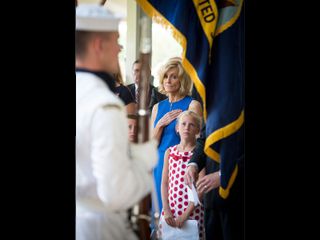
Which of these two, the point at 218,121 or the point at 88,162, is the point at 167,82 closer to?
the point at 218,121

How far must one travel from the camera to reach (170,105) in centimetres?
238

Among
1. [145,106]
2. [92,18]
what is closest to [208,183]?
[145,106]

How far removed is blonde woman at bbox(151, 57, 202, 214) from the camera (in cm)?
235

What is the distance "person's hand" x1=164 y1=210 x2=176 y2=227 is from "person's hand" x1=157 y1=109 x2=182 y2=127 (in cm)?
38

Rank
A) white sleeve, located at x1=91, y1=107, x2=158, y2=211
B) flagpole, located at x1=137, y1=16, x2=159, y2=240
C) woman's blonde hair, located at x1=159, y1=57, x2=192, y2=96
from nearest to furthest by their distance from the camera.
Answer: white sleeve, located at x1=91, y1=107, x2=158, y2=211
flagpole, located at x1=137, y1=16, x2=159, y2=240
woman's blonde hair, located at x1=159, y1=57, x2=192, y2=96

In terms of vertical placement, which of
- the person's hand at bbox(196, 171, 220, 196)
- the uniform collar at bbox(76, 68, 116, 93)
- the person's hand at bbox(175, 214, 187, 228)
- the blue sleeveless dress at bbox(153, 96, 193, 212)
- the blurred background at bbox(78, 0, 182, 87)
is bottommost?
the person's hand at bbox(175, 214, 187, 228)

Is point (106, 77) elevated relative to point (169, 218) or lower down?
elevated

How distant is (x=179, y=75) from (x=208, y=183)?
49 cm

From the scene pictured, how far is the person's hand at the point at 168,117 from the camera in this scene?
2.36 metres

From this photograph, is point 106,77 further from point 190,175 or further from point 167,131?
point 190,175

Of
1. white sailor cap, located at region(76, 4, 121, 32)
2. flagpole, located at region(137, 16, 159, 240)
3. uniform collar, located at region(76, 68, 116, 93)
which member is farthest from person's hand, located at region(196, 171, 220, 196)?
white sailor cap, located at region(76, 4, 121, 32)

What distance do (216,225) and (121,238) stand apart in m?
0.47

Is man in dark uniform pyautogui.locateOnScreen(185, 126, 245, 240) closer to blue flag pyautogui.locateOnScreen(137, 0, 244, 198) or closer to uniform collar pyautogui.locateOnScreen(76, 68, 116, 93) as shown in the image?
blue flag pyautogui.locateOnScreen(137, 0, 244, 198)

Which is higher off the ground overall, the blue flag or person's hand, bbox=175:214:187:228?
the blue flag
